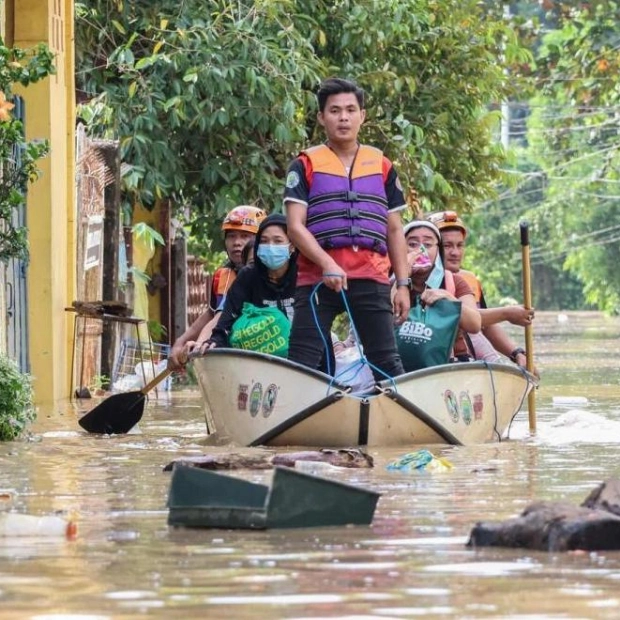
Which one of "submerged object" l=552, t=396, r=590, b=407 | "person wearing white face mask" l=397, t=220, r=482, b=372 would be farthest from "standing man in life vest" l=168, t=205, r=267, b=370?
"submerged object" l=552, t=396, r=590, b=407

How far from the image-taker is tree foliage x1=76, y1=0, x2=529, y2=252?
61.0ft

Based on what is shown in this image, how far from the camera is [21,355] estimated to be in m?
15.7

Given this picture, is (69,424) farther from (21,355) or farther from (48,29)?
(48,29)

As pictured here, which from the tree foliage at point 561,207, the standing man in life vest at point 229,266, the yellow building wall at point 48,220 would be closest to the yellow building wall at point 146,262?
the yellow building wall at point 48,220

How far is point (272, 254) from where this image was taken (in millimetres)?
11742

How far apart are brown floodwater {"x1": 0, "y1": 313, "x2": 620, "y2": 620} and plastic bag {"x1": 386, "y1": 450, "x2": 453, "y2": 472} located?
14 centimetres

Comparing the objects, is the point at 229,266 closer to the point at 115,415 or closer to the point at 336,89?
the point at 115,415

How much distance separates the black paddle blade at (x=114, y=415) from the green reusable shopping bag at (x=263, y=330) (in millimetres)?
1341

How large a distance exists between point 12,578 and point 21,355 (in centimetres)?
999

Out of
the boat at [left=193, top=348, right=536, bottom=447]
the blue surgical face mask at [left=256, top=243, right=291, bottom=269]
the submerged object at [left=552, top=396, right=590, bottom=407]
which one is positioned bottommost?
the submerged object at [left=552, top=396, right=590, bottom=407]

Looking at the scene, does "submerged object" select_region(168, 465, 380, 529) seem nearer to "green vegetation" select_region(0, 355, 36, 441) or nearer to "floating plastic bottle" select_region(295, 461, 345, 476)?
"floating plastic bottle" select_region(295, 461, 345, 476)

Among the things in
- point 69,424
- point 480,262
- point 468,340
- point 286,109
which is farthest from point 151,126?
point 480,262

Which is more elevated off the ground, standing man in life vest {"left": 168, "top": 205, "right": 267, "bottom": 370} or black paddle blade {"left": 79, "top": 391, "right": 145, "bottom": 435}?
standing man in life vest {"left": 168, "top": 205, "right": 267, "bottom": 370}

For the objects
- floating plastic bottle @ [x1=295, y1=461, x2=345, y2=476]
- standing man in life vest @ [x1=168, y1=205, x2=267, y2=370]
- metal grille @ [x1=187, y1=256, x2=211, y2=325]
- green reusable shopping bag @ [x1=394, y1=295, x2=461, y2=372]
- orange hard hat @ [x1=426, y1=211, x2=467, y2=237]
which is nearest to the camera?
→ floating plastic bottle @ [x1=295, y1=461, x2=345, y2=476]
